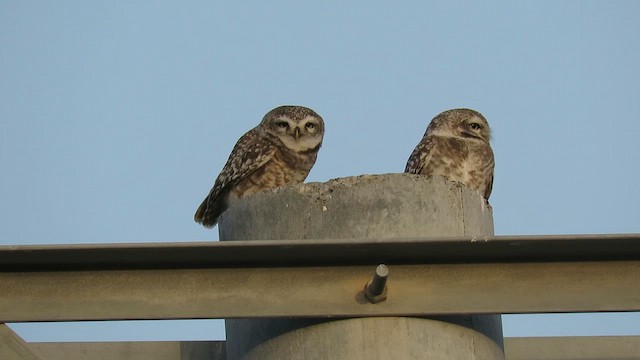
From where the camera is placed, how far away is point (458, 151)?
29.4 feet

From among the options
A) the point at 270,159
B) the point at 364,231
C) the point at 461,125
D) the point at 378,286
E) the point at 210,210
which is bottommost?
the point at 378,286

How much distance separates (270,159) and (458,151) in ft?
5.17

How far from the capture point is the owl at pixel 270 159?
30.5 feet

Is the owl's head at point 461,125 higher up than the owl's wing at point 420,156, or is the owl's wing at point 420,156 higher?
the owl's head at point 461,125

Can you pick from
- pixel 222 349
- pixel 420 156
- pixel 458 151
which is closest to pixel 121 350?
pixel 222 349

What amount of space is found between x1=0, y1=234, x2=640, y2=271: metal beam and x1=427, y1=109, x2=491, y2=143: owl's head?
439 centimetres

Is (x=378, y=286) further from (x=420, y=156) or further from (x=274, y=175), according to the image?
(x=274, y=175)

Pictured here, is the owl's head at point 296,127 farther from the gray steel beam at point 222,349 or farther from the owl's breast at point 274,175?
the gray steel beam at point 222,349

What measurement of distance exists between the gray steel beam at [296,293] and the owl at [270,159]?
170 inches

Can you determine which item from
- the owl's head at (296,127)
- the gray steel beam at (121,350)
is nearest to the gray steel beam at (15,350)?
the gray steel beam at (121,350)

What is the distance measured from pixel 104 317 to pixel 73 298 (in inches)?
6.8

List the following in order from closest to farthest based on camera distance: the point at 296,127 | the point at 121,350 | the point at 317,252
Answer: the point at 317,252, the point at 121,350, the point at 296,127

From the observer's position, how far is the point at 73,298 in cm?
485

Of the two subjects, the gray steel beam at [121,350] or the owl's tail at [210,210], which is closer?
the gray steel beam at [121,350]
